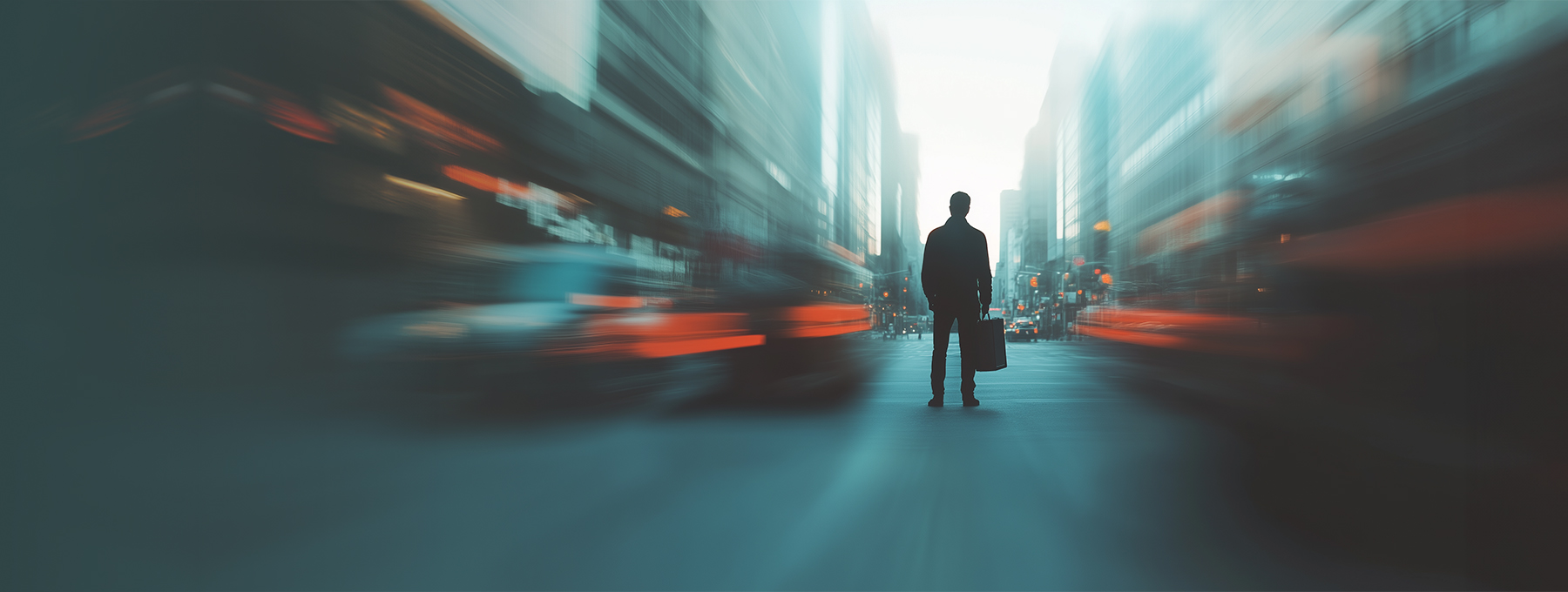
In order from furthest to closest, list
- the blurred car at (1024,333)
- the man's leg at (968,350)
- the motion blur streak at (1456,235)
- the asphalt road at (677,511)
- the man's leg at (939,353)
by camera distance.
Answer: the blurred car at (1024,333) → the man's leg at (968,350) → the man's leg at (939,353) → the motion blur streak at (1456,235) → the asphalt road at (677,511)

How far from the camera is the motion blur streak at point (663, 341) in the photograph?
9.87 feet

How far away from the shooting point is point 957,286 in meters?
7.20

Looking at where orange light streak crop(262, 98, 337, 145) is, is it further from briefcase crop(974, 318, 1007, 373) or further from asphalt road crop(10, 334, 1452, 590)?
briefcase crop(974, 318, 1007, 373)

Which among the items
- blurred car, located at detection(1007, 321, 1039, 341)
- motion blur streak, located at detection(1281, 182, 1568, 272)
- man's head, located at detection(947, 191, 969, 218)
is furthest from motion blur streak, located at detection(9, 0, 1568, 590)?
blurred car, located at detection(1007, 321, 1039, 341)

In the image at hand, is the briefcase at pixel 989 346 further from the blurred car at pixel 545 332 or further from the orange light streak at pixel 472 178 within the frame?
the orange light streak at pixel 472 178

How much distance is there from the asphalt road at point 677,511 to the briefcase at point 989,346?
3.88 ft

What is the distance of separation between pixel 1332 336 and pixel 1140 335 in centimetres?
1053

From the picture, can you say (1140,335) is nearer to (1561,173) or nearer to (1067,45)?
(1561,173)

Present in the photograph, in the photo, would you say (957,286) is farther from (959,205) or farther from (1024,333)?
(1024,333)

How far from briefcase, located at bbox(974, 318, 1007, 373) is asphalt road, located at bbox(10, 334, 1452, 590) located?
1184 mm

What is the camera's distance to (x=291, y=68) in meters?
9.49

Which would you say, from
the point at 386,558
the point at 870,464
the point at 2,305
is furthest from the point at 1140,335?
the point at 2,305

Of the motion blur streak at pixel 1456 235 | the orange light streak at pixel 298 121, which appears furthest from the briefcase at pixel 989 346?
the orange light streak at pixel 298 121

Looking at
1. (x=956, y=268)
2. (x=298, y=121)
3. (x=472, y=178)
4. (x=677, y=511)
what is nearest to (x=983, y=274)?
(x=956, y=268)
